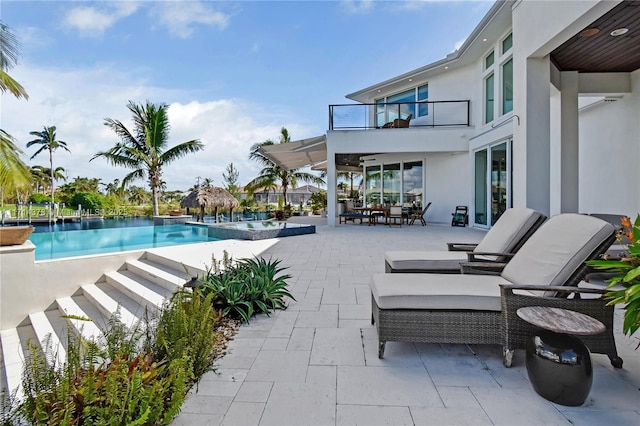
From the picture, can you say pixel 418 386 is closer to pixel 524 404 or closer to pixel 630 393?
pixel 524 404

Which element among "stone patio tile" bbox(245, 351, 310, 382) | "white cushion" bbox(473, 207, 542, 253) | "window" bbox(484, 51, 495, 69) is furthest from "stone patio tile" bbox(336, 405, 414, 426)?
"window" bbox(484, 51, 495, 69)

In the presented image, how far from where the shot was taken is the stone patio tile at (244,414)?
5.88 ft

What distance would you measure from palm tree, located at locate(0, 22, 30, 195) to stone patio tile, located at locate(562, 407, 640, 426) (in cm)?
901

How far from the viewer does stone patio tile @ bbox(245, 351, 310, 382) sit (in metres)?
2.25

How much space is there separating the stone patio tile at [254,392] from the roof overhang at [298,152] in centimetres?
1083

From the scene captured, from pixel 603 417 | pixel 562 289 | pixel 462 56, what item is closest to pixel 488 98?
pixel 462 56

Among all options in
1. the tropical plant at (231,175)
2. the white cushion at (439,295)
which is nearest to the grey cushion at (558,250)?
the white cushion at (439,295)

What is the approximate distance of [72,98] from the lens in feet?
36.2

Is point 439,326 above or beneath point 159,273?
above

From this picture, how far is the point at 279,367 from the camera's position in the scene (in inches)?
94.3

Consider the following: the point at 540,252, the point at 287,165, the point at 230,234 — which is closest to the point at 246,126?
the point at 287,165

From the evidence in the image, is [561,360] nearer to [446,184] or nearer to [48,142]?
[446,184]

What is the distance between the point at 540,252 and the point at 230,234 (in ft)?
29.4

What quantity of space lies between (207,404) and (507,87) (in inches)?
477
